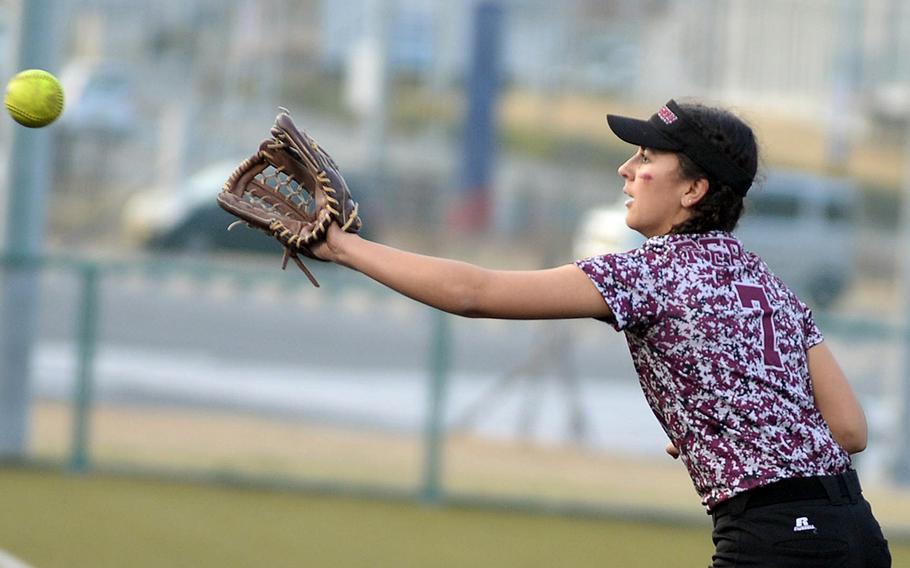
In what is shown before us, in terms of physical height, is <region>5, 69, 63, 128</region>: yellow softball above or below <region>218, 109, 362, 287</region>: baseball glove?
above

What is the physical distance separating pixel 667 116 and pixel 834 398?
73 centimetres

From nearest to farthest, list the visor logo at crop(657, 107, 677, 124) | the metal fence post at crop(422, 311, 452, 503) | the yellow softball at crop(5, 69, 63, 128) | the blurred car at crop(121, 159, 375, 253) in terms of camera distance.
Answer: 1. the visor logo at crop(657, 107, 677, 124)
2. the yellow softball at crop(5, 69, 63, 128)
3. the metal fence post at crop(422, 311, 452, 503)
4. the blurred car at crop(121, 159, 375, 253)

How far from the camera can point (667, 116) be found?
330 cm

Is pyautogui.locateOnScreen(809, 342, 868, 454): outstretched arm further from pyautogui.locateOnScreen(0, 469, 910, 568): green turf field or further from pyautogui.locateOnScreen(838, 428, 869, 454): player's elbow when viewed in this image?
pyautogui.locateOnScreen(0, 469, 910, 568): green turf field

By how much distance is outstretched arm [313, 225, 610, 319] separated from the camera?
9.93 ft

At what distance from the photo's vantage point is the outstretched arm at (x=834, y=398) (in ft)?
11.0

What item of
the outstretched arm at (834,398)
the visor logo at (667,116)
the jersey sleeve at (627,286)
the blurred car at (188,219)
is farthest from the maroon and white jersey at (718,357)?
the blurred car at (188,219)

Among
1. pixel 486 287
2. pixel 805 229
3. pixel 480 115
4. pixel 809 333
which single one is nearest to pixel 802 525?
pixel 809 333

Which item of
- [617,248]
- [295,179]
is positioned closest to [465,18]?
[617,248]

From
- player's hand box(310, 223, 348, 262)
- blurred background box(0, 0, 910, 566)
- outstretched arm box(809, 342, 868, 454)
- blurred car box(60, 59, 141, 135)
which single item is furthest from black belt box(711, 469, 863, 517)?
blurred car box(60, 59, 141, 135)

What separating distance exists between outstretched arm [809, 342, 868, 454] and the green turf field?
13.6 feet

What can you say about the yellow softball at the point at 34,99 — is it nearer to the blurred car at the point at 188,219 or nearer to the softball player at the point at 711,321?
the softball player at the point at 711,321

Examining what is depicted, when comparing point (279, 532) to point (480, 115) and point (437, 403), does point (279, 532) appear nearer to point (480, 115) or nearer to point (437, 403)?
point (437, 403)

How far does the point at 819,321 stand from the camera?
901 centimetres
